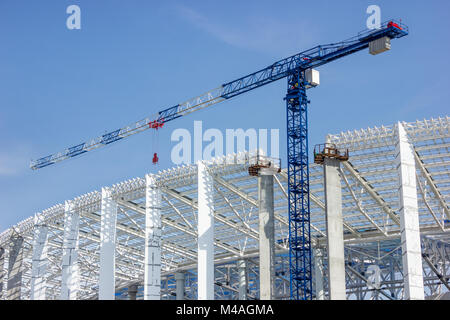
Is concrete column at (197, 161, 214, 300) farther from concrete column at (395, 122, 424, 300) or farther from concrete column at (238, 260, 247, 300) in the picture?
concrete column at (238, 260, 247, 300)

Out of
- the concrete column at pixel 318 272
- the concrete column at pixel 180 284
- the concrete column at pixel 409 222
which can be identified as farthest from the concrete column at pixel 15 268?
the concrete column at pixel 409 222

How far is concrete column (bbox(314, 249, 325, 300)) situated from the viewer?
245 feet

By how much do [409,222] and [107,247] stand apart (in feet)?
110

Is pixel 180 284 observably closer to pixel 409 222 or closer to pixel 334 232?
pixel 334 232

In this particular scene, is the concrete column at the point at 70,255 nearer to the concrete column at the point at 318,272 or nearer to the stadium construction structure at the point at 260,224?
the stadium construction structure at the point at 260,224

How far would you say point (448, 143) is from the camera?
54656 mm

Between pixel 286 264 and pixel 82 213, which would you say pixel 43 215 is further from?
pixel 286 264

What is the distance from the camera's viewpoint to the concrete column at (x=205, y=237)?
58281 mm

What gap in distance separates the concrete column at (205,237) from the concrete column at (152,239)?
6.23m

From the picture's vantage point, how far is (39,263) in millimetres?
82688
